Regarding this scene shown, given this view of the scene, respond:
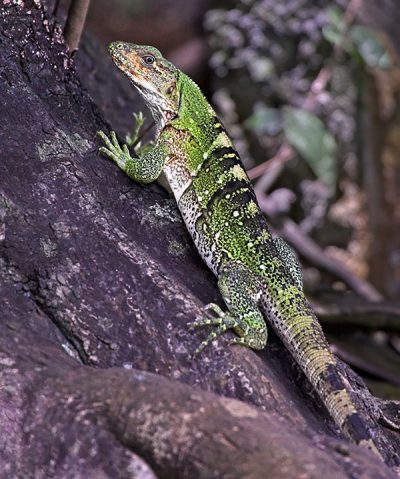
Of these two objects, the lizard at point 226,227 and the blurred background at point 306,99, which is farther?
the blurred background at point 306,99

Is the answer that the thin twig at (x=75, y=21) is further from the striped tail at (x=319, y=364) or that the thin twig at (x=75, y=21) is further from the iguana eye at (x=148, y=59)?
the striped tail at (x=319, y=364)

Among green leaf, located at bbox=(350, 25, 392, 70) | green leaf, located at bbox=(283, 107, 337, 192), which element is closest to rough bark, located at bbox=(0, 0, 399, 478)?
green leaf, located at bbox=(283, 107, 337, 192)

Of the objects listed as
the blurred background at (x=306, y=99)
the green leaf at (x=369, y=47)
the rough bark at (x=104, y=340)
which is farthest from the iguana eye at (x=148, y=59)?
the blurred background at (x=306, y=99)

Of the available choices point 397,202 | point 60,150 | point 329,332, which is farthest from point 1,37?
point 397,202

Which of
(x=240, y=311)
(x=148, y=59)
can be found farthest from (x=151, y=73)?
(x=240, y=311)

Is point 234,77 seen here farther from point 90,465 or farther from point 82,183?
point 90,465
